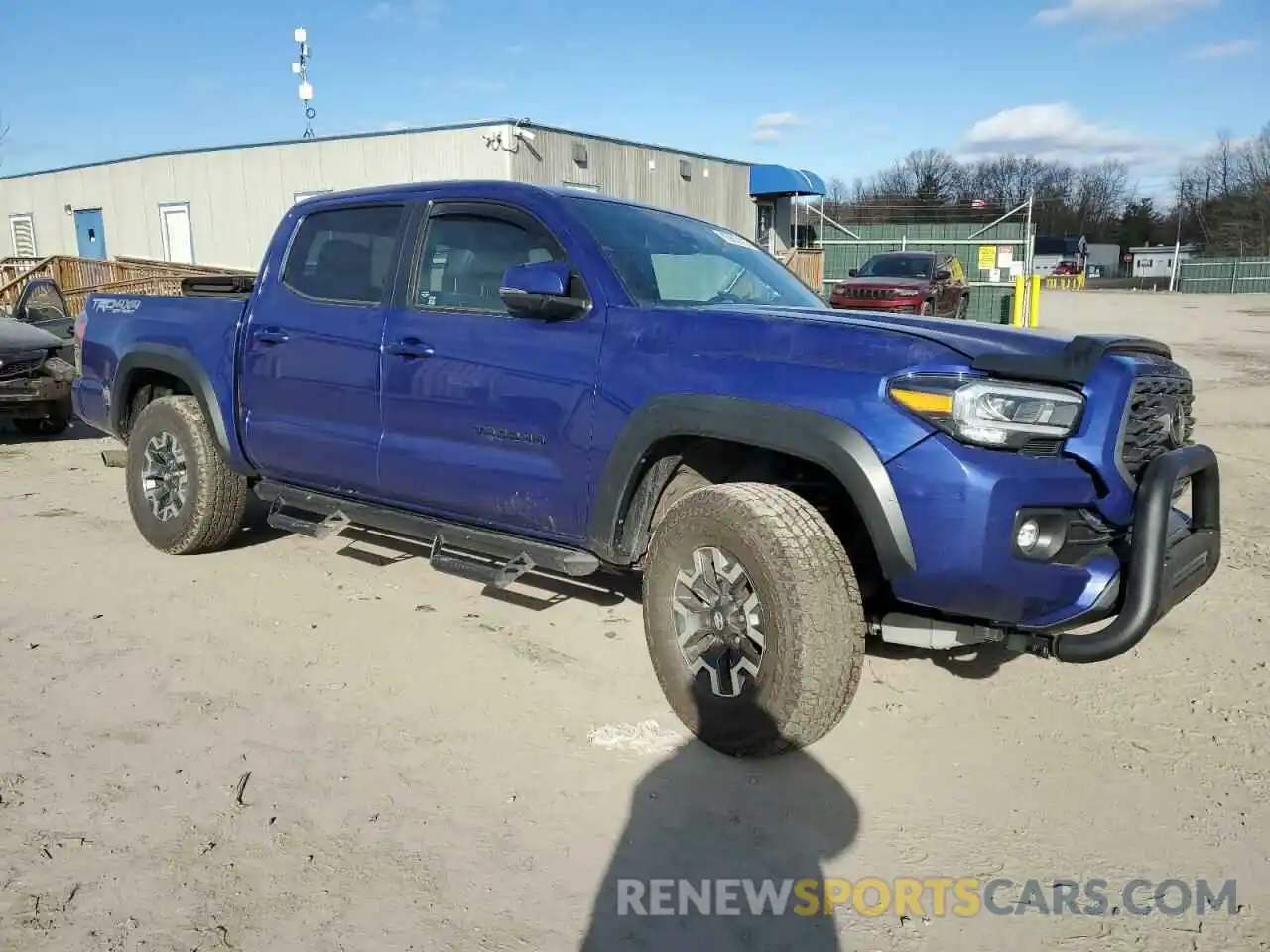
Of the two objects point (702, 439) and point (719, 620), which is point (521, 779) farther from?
point (702, 439)

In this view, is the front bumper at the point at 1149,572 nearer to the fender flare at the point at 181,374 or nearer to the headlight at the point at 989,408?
the headlight at the point at 989,408

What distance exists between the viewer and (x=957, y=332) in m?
3.23

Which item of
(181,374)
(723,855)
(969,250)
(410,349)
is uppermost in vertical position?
(969,250)

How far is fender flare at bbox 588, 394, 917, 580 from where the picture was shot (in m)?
2.89

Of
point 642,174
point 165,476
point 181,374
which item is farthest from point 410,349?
point 642,174

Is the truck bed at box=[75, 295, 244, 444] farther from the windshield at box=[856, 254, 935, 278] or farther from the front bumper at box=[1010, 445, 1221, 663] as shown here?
the windshield at box=[856, 254, 935, 278]

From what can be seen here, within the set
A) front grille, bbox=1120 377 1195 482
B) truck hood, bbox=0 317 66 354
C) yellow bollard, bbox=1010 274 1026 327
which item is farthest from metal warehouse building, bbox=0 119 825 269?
front grille, bbox=1120 377 1195 482

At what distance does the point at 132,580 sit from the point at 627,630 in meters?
2.63

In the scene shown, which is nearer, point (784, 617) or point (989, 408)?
point (989, 408)

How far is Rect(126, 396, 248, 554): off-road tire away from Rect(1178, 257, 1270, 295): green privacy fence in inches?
1859

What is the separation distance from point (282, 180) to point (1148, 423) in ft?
73.3

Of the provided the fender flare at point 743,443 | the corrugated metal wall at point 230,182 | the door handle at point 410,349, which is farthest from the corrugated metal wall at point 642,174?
the fender flare at point 743,443

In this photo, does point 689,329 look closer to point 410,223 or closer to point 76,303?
point 410,223

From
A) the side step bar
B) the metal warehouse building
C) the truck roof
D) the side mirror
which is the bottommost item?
the side step bar
